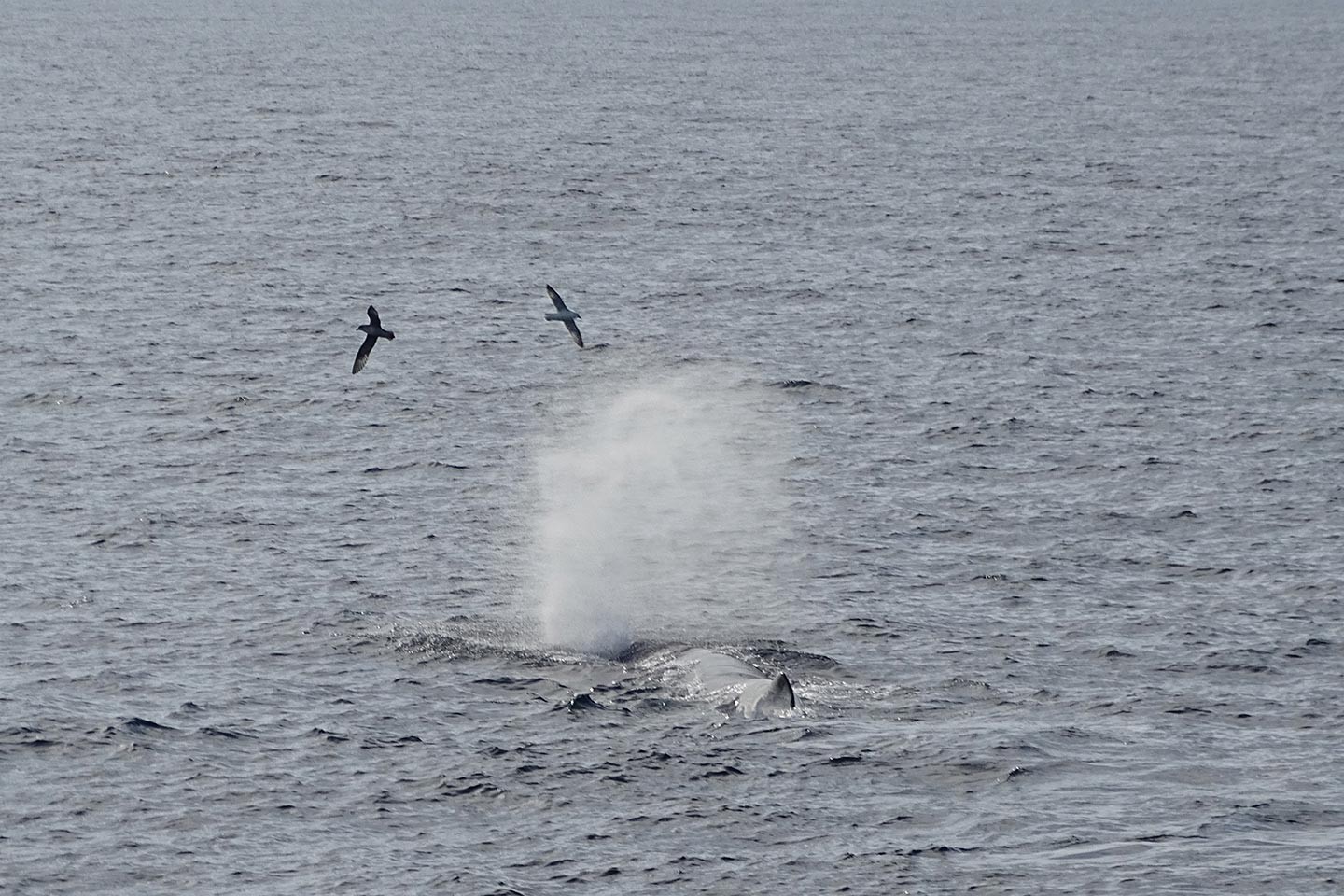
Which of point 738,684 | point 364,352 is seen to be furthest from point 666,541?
point 364,352

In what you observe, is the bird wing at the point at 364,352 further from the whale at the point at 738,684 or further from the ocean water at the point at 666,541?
the whale at the point at 738,684

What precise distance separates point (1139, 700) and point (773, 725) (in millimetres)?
9045

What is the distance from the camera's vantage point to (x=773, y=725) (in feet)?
157

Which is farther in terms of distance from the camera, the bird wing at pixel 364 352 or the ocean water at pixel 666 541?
the bird wing at pixel 364 352

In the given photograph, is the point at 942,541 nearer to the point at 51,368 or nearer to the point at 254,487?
the point at 254,487

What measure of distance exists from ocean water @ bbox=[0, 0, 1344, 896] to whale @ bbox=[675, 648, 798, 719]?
1.58ft

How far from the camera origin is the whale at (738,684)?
48.4 m

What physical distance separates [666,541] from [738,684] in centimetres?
1425

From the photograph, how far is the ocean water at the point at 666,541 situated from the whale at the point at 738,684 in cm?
48

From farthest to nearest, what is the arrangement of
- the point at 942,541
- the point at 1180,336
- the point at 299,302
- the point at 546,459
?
the point at 299,302, the point at 1180,336, the point at 546,459, the point at 942,541

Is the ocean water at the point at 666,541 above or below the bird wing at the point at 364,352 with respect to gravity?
below

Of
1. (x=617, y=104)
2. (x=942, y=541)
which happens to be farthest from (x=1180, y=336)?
(x=617, y=104)

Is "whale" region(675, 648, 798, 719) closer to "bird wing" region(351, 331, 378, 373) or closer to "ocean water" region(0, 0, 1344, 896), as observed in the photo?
"ocean water" region(0, 0, 1344, 896)

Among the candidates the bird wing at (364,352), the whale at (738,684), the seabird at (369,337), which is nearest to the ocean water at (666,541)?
the whale at (738,684)
